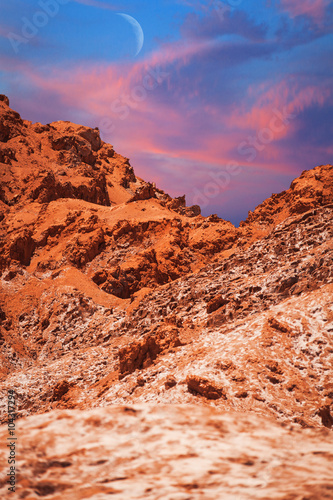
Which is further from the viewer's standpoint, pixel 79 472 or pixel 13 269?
pixel 13 269

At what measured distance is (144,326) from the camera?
99.2ft

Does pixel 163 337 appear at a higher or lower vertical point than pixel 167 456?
higher

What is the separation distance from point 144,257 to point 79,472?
3889cm

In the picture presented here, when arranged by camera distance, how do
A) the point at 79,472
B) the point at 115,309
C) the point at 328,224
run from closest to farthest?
the point at 79,472, the point at 328,224, the point at 115,309

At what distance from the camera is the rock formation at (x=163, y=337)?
5875 millimetres

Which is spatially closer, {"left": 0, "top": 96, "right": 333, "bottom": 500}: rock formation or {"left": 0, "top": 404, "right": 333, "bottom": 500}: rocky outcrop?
{"left": 0, "top": 404, "right": 333, "bottom": 500}: rocky outcrop

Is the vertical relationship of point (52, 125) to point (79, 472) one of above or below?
above

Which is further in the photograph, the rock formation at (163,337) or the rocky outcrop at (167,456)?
the rock formation at (163,337)

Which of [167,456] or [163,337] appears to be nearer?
[167,456]

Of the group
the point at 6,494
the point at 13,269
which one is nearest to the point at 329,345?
the point at 6,494

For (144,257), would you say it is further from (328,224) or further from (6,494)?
(6,494)

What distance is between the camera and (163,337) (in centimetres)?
2361

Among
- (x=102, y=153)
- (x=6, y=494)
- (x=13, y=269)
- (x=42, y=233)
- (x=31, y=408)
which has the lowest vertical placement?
(x=31, y=408)

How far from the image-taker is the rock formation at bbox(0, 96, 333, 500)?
5875 mm
